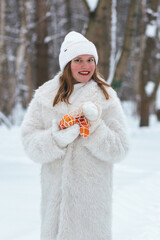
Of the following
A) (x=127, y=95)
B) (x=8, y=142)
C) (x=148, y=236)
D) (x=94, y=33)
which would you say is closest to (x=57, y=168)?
(x=148, y=236)

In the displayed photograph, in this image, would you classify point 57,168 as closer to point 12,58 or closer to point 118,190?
point 118,190

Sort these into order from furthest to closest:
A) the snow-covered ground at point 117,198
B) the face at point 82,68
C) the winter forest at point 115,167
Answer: the winter forest at point 115,167 → the snow-covered ground at point 117,198 → the face at point 82,68

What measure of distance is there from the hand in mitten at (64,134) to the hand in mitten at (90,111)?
90 mm

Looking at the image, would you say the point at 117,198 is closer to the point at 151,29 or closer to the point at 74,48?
the point at 74,48

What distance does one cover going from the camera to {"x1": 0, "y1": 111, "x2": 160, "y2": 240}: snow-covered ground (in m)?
2.98

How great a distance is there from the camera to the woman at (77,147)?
1829mm

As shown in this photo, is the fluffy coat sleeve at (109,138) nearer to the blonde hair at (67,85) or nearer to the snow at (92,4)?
the blonde hair at (67,85)

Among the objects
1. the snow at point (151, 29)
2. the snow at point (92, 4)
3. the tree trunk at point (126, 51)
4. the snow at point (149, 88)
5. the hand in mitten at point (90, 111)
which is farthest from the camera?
the snow at point (149, 88)

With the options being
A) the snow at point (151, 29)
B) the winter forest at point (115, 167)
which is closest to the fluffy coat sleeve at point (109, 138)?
the winter forest at point (115, 167)

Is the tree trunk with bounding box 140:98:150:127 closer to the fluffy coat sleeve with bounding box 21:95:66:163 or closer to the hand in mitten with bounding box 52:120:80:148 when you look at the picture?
the fluffy coat sleeve with bounding box 21:95:66:163

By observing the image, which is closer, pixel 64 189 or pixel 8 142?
pixel 64 189

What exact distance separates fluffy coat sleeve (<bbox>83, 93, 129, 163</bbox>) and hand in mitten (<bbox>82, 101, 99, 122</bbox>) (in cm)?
7

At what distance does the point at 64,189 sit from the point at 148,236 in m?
1.50

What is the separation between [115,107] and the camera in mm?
1956
